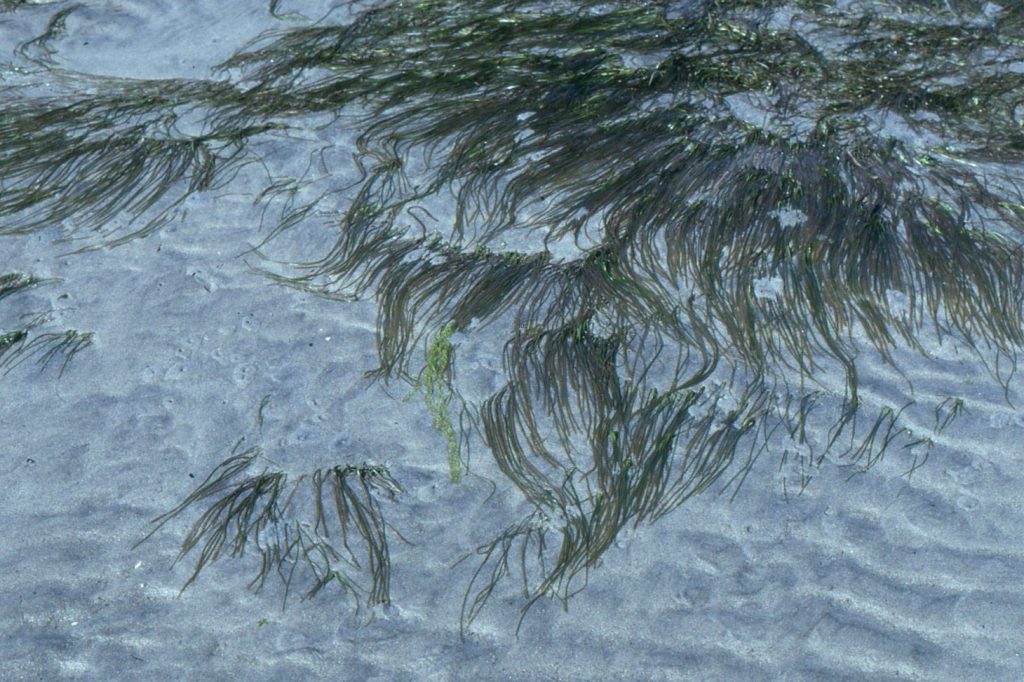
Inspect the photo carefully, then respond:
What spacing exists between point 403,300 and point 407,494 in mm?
739

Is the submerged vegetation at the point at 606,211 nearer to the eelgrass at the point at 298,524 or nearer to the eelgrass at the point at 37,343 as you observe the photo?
the eelgrass at the point at 298,524

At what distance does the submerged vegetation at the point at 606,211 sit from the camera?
273 centimetres

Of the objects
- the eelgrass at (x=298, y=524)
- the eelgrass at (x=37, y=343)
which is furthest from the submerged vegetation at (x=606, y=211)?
the eelgrass at (x=37, y=343)

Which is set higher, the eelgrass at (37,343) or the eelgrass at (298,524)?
the eelgrass at (37,343)

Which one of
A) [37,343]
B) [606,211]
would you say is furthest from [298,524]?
[606,211]

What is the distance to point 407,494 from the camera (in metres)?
2.71

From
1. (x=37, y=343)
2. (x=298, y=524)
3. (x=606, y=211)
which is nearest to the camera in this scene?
(x=298, y=524)

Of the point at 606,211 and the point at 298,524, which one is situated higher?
the point at 606,211

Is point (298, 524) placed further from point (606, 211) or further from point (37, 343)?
point (606, 211)

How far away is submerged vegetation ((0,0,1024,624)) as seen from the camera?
2732 mm

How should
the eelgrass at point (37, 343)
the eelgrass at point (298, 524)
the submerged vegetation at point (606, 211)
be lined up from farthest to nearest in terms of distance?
the eelgrass at point (37, 343)
the submerged vegetation at point (606, 211)
the eelgrass at point (298, 524)

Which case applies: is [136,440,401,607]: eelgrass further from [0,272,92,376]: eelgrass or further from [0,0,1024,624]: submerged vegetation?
[0,272,92,376]: eelgrass

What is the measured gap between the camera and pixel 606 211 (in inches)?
134

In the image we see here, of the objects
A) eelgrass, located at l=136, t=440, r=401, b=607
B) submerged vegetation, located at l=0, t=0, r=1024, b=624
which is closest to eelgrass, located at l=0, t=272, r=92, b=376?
submerged vegetation, located at l=0, t=0, r=1024, b=624
